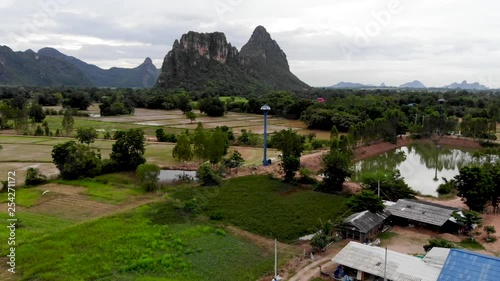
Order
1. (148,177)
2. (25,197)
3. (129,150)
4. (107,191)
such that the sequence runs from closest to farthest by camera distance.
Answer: (25,197)
(107,191)
(148,177)
(129,150)

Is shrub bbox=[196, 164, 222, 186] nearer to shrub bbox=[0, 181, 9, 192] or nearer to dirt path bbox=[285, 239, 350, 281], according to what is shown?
dirt path bbox=[285, 239, 350, 281]

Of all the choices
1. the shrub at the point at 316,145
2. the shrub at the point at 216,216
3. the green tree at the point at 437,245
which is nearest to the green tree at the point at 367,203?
the green tree at the point at 437,245

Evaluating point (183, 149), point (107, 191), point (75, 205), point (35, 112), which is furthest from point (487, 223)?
point (35, 112)

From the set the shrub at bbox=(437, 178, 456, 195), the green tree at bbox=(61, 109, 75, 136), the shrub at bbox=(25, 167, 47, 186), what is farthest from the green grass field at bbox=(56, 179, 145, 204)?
the green tree at bbox=(61, 109, 75, 136)

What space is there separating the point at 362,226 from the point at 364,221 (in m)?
0.57

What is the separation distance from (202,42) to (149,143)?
95530 mm

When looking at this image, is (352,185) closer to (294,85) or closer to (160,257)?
(160,257)

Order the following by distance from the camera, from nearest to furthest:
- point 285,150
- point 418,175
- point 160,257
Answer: point 160,257 < point 285,150 < point 418,175

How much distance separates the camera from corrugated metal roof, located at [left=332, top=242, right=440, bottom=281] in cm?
1318

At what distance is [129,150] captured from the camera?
93.3 feet

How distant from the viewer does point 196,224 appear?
1880cm

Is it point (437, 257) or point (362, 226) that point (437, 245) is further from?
point (362, 226)

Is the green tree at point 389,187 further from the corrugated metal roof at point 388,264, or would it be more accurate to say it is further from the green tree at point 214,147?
A: the green tree at point 214,147

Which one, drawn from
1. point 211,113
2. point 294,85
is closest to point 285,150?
point 211,113
